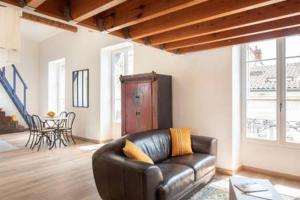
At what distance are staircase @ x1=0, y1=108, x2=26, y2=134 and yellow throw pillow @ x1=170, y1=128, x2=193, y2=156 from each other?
273 inches

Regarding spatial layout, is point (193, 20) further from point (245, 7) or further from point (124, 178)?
point (124, 178)

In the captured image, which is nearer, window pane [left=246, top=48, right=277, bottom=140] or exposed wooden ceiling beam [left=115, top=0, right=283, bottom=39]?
exposed wooden ceiling beam [left=115, top=0, right=283, bottom=39]

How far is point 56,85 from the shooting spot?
8.53 meters

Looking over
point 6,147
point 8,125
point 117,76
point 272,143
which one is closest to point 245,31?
point 272,143

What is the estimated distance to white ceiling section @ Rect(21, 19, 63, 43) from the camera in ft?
24.7

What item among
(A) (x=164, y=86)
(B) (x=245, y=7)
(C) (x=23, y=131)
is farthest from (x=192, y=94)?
(C) (x=23, y=131)

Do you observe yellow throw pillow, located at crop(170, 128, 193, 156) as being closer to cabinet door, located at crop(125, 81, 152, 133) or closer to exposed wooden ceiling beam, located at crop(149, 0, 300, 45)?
cabinet door, located at crop(125, 81, 152, 133)

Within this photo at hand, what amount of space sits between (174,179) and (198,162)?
668 mm

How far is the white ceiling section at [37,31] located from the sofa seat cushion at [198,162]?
22.3ft

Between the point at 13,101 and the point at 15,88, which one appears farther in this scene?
the point at 15,88

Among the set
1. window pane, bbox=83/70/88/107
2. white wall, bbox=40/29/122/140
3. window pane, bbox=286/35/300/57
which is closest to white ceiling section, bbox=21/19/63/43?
white wall, bbox=40/29/122/140

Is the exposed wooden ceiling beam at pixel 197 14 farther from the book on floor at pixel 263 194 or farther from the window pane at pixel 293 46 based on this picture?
the window pane at pixel 293 46

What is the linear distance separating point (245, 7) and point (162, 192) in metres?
2.02

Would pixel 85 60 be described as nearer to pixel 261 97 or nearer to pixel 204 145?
pixel 204 145
